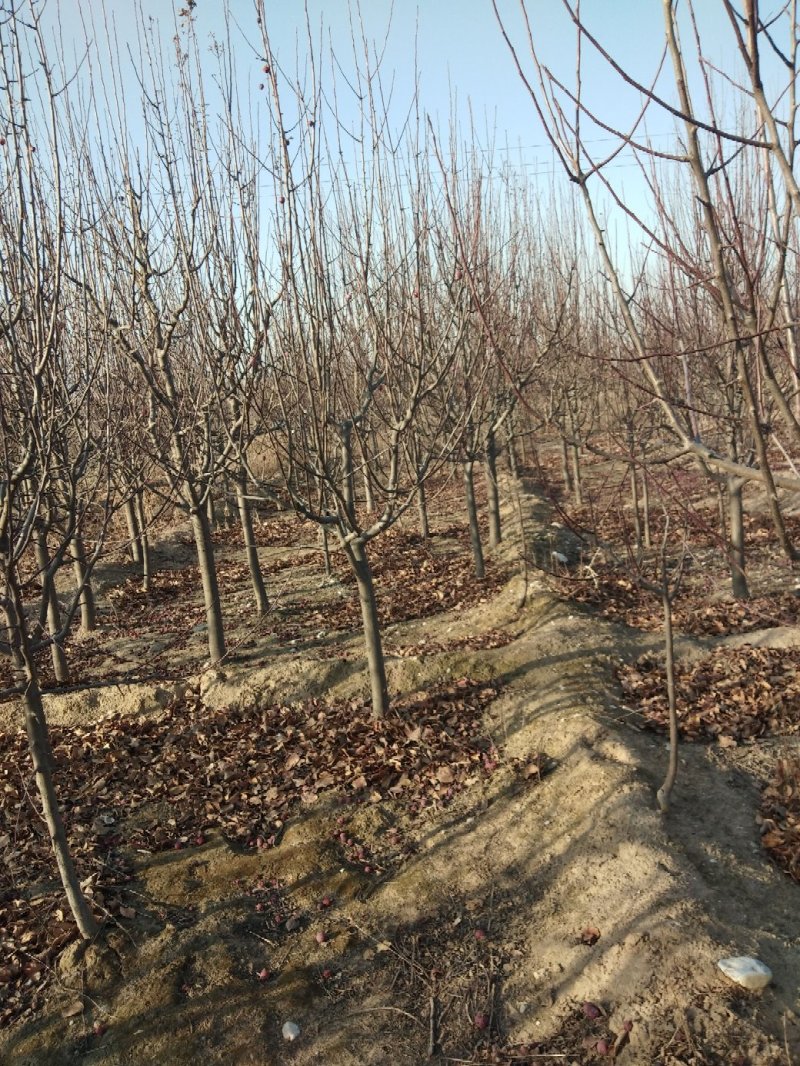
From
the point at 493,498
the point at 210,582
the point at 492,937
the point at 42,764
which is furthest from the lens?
the point at 493,498

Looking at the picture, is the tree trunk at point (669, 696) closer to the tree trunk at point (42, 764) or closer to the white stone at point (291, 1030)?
the white stone at point (291, 1030)

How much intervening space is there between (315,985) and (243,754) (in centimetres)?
201

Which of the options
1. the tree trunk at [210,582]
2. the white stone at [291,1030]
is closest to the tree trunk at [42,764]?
the white stone at [291,1030]

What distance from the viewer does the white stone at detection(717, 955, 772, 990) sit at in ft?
9.43

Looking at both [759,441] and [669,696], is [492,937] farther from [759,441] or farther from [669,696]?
[759,441]

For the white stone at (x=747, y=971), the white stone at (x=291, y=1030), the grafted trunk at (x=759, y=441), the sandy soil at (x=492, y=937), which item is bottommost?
the white stone at (x=291, y=1030)

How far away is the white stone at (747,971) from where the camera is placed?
9.43 ft

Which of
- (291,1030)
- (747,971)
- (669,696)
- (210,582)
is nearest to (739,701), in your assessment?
(669,696)

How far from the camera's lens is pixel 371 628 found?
17.3ft

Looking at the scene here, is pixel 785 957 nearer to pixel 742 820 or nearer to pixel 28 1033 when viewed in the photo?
pixel 742 820

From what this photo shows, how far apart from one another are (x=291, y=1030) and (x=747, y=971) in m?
1.92

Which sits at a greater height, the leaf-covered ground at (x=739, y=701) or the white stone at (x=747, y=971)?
the leaf-covered ground at (x=739, y=701)

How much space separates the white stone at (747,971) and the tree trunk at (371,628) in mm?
2867

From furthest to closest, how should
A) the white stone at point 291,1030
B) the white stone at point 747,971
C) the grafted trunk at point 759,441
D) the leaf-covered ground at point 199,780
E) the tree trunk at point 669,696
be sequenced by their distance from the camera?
the leaf-covered ground at point 199,780, the tree trunk at point 669,696, the white stone at point 291,1030, the white stone at point 747,971, the grafted trunk at point 759,441
